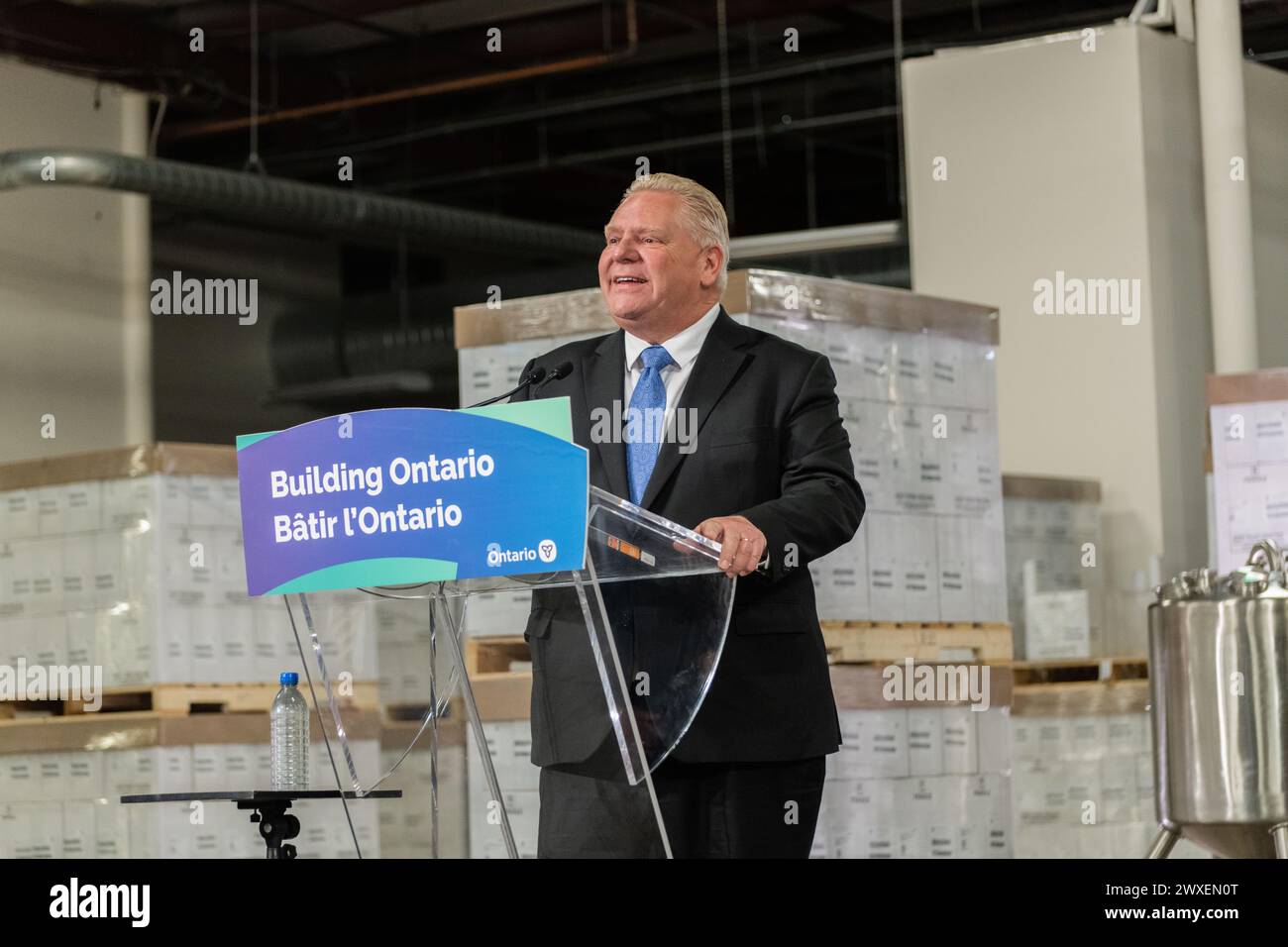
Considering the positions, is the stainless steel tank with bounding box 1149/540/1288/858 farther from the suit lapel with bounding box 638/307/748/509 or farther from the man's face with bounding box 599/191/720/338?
the man's face with bounding box 599/191/720/338

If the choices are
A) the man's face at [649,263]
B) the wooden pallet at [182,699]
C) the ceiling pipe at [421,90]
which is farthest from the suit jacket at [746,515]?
the ceiling pipe at [421,90]

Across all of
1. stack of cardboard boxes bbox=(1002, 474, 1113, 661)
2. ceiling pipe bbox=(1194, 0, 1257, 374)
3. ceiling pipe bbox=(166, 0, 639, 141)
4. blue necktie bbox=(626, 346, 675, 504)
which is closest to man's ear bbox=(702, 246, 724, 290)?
blue necktie bbox=(626, 346, 675, 504)

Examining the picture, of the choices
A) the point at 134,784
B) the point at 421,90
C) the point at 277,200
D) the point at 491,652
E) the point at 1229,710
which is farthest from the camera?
the point at 421,90

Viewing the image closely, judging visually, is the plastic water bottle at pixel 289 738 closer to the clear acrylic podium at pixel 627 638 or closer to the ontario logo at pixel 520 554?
the clear acrylic podium at pixel 627 638

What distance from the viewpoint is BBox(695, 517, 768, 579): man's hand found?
117 inches

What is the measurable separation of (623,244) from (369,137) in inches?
373

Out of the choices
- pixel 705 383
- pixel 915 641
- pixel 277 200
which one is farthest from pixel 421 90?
pixel 705 383

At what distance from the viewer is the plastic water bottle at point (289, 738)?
12.4 feet

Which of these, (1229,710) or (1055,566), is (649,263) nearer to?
(1229,710)

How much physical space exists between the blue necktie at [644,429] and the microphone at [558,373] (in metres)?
0.14

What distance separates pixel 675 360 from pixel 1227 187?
17.3 ft

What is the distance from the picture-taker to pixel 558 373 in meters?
3.42

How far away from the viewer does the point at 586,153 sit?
13148 mm
